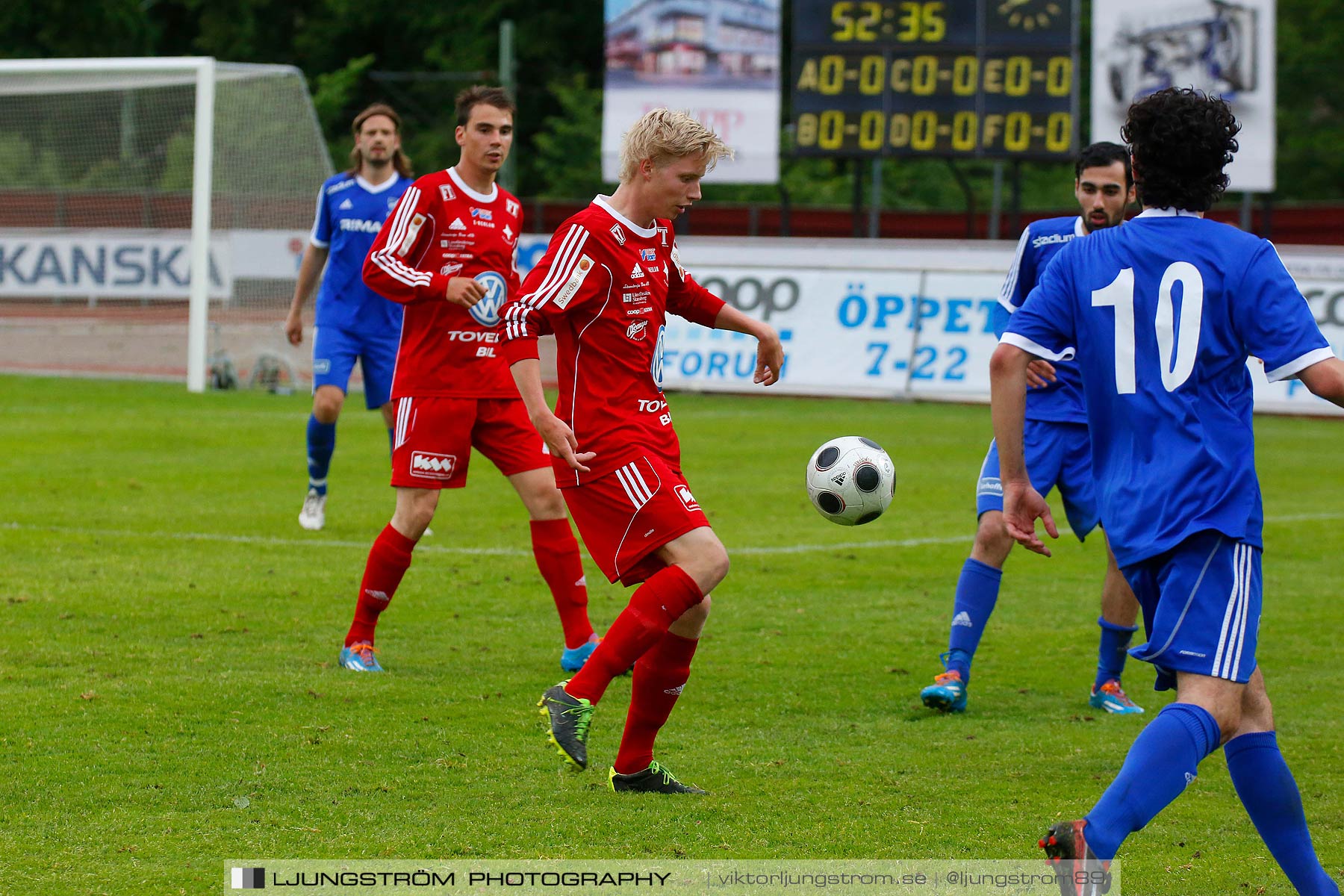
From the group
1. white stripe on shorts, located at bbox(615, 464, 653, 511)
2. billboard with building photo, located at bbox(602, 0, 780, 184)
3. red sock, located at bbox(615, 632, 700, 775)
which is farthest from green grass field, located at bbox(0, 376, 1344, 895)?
billboard with building photo, located at bbox(602, 0, 780, 184)

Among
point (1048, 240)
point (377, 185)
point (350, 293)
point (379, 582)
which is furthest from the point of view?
point (377, 185)

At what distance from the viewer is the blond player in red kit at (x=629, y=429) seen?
449 centimetres

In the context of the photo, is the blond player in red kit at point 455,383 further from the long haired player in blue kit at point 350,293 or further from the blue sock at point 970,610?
the long haired player in blue kit at point 350,293

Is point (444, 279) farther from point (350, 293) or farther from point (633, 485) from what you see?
point (350, 293)

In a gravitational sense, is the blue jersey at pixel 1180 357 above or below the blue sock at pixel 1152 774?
above

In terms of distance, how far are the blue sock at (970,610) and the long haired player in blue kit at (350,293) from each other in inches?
160

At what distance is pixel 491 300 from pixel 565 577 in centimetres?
113

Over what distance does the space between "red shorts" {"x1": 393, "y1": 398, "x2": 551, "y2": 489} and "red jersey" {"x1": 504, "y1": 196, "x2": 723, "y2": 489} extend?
1522 mm

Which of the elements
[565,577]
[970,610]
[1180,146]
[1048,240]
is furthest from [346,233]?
[1180,146]

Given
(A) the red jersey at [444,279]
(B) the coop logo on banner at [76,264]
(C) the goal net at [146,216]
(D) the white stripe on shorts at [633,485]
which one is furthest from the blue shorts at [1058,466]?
(B) the coop logo on banner at [76,264]

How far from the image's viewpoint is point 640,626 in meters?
4.51

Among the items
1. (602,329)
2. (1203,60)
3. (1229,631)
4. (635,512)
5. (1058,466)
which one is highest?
(1203,60)

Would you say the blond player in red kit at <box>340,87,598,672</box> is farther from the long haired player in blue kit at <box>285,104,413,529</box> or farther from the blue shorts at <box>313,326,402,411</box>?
the blue shorts at <box>313,326,402,411</box>

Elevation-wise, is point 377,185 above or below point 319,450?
above
